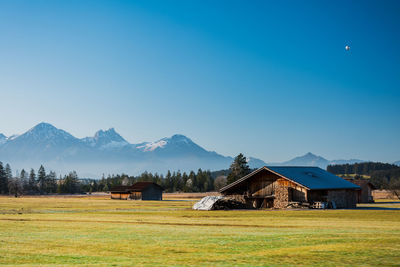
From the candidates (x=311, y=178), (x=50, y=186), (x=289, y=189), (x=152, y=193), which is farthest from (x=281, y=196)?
(x=50, y=186)

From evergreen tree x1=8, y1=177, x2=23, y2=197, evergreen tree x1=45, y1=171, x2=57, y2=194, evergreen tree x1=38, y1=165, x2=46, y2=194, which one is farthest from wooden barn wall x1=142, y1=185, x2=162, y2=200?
evergreen tree x1=45, y1=171, x2=57, y2=194

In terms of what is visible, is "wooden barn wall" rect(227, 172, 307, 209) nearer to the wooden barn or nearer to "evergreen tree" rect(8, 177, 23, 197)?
the wooden barn

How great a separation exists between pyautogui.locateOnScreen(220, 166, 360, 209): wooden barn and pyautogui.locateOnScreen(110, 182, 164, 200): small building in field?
50.1m

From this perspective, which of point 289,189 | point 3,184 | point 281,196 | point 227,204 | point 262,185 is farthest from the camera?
point 3,184

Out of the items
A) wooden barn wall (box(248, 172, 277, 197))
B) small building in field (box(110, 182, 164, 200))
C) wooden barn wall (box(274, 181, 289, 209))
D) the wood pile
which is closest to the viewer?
the wood pile

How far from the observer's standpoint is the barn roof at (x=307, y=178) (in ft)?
188

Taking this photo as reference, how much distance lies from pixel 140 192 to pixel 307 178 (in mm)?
60220

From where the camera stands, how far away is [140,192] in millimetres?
111312

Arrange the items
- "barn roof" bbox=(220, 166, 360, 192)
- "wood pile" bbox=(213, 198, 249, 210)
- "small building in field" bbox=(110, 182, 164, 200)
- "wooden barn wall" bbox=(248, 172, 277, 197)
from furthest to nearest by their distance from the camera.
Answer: "small building in field" bbox=(110, 182, 164, 200)
"wooden barn wall" bbox=(248, 172, 277, 197)
"barn roof" bbox=(220, 166, 360, 192)
"wood pile" bbox=(213, 198, 249, 210)

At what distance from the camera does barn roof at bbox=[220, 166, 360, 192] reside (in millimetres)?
57344

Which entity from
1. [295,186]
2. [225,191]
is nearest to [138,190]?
[225,191]

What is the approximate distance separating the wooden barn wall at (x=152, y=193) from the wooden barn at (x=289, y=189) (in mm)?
50071

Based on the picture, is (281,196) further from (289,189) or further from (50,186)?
(50,186)

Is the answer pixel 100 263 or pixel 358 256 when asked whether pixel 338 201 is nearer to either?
pixel 358 256
